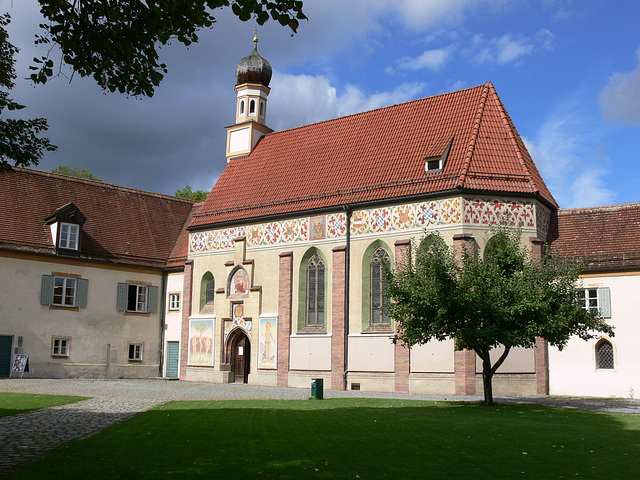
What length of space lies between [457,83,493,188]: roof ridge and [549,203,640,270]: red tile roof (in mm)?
4517

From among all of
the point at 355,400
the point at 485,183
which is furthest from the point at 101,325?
the point at 485,183

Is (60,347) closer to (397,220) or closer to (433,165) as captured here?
(397,220)

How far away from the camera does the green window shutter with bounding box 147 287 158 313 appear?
38062 millimetres

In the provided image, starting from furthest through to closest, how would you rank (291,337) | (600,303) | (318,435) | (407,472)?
(291,337) < (600,303) < (318,435) < (407,472)

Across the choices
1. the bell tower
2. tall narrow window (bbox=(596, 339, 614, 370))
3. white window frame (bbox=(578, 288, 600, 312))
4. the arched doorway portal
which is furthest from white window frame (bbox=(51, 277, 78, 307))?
tall narrow window (bbox=(596, 339, 614, 370))

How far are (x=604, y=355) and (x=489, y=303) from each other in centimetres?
1006

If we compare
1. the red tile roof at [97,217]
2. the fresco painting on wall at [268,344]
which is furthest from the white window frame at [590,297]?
the red tile roof at [97,217]

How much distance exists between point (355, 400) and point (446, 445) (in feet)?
35.9

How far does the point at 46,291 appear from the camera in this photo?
3375 cm

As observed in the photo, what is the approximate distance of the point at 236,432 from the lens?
490 inches

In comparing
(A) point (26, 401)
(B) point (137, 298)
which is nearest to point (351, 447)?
(A) point (26, 401)

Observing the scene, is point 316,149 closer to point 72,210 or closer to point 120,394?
point 72,210

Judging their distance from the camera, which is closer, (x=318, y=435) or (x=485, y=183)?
(x=318, y=435)

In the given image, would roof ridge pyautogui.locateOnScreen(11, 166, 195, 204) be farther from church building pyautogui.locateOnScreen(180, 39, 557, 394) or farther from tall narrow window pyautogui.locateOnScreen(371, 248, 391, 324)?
tall narrow window pyautogui.locateOnScreen(371, 248, 391, 324)
